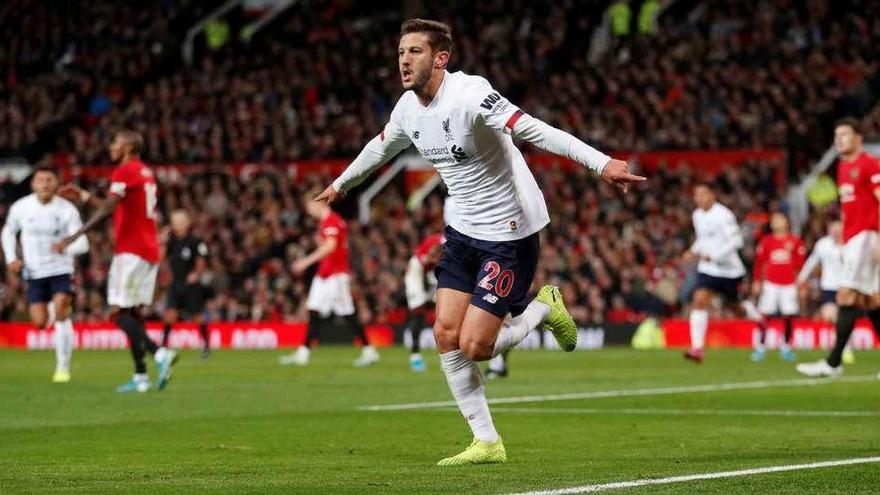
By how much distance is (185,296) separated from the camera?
1012 inches

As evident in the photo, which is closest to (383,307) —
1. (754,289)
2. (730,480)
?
(754,289)

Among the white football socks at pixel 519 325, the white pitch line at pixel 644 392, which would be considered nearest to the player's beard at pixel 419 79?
the white football socks at pixel 519 325

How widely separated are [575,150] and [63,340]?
423 inches

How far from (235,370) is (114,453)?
36.1 feet

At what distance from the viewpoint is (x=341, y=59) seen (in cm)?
4006

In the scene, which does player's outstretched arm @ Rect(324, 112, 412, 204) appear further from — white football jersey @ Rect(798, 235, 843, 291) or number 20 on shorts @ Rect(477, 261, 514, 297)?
white football jersey @ Rect(798, 235, 843, 291)

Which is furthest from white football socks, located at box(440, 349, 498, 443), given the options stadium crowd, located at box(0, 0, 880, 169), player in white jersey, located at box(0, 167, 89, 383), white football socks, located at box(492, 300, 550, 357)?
stadium crowd, located at box(0, 0, 880, 169)

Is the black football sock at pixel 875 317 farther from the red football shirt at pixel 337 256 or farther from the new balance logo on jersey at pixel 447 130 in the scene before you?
the new balance logo on jersey at pixel 447 130

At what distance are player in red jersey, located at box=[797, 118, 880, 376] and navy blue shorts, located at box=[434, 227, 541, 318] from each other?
284 inches

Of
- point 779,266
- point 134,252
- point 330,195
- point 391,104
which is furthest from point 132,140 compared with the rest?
point 391,104

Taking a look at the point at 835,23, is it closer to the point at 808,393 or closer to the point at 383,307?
the point at 383,307

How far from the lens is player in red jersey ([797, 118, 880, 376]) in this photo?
1586cm

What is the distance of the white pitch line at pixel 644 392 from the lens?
14.1 metres

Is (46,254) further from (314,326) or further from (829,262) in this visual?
(829,262)
